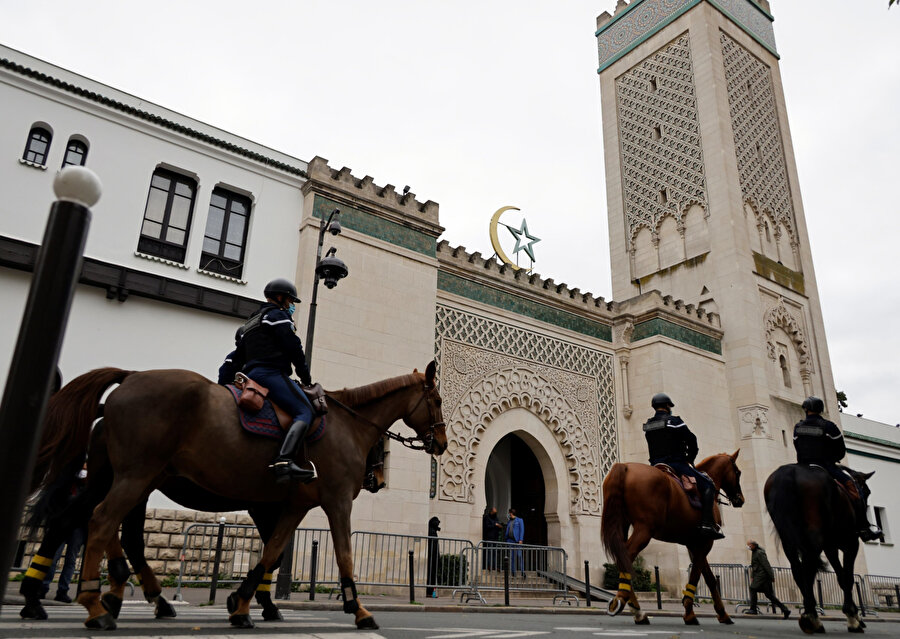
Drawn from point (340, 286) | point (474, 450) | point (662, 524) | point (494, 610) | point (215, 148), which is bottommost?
point (494, 610)

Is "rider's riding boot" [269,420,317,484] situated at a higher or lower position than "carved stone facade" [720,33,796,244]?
lower

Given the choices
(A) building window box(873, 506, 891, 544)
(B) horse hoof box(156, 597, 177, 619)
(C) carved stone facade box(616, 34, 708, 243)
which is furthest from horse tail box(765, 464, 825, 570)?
(A) building window box(873, 506, 891, 544)

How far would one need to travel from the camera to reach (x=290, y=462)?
4055 mm

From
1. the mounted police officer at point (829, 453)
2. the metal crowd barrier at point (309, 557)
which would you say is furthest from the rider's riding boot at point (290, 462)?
the mounted police officer at point (829, 453)

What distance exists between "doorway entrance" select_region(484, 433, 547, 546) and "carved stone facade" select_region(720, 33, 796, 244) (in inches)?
410

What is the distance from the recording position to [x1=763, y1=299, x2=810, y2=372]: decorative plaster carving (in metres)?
18.5

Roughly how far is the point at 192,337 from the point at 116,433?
677cm

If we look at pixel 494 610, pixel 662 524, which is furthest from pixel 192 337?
pixel 662 524

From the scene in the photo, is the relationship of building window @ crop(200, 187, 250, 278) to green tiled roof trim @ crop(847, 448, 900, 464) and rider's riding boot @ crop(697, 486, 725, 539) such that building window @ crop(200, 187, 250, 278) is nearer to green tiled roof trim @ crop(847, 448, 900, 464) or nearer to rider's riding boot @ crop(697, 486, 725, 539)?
rider's riding boot @ crop(697, 486, 725, 539)

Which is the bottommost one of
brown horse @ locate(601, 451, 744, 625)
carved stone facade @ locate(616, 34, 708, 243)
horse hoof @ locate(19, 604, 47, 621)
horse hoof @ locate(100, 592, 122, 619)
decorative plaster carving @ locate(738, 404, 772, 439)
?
horse hoof @ locate(19, 604, 47, 621)

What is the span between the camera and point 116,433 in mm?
3787

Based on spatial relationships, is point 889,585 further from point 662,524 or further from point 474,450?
point 662,524

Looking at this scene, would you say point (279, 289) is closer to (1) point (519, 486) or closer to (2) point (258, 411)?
(2) point (258, 411)

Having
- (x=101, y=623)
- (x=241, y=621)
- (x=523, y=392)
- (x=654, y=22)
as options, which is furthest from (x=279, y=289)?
(x=654, y=22)
